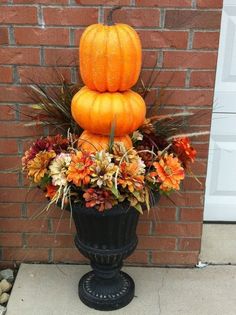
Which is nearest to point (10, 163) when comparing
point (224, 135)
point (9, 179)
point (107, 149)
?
point (9, 179)

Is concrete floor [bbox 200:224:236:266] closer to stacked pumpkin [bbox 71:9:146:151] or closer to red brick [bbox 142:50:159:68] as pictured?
stacked pumpkin [bbox 71:9:146:151]

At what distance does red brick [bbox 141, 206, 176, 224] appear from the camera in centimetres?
279

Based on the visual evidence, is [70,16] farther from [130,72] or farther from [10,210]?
[10,210]

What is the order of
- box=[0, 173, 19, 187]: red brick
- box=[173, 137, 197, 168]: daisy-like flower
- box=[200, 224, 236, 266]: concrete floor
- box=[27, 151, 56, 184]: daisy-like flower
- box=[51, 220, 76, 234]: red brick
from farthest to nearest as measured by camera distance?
box=[200, 224, 236, 266]: concrete floor → box=[51, 220, 76, 234]: red brick → box=[0, 173, 19, 187]: red brick → box=[173, 137, 197, 168]: daisy-like flower → box=[27, 151, 56, 184]: daisy-like flower

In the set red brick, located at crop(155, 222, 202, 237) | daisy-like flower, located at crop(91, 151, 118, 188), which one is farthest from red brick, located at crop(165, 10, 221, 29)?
red brick, located at crop(155, 222, 202, 237)

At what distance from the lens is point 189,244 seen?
287cm

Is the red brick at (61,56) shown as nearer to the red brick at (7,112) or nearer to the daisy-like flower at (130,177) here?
the red brick at (7,112)

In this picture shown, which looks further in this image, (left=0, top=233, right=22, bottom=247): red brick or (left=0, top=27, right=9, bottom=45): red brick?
(left=0, top=233, right=22, bottom=247): red brick

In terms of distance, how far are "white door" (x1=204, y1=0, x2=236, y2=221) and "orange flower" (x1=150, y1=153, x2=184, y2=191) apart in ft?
3.08

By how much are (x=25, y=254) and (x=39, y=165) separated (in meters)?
0.94

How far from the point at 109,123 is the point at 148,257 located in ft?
3.64

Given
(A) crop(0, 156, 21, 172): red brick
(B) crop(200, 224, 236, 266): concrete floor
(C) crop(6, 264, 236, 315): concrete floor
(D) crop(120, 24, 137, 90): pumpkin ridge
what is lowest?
(C) crop(6, 264, 236, 315): concrete floor

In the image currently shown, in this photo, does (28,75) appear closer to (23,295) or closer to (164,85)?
(164,85)

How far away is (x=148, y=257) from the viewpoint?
2906 millimetres
